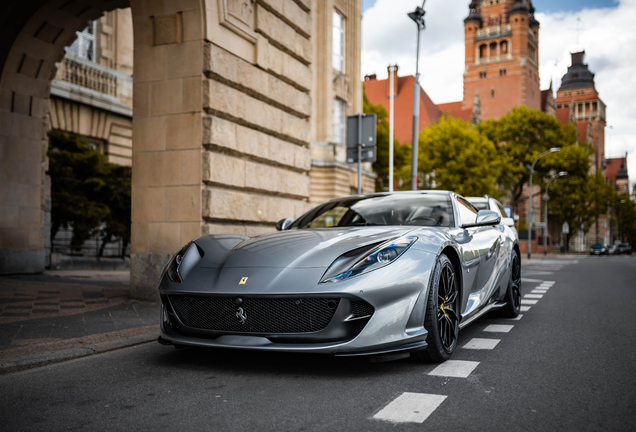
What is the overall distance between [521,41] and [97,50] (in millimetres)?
74656

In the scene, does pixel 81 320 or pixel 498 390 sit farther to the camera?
pixel 81 320

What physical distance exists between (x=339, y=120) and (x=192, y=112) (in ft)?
77.0

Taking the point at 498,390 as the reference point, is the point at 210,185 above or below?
above

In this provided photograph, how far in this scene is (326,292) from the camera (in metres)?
3.64

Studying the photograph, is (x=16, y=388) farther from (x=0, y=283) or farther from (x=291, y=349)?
(x=0, y=283)

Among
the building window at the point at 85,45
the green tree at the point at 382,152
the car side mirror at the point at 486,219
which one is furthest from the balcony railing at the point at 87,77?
the green tree at the point at 382,152

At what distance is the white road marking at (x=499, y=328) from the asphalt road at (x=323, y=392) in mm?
800

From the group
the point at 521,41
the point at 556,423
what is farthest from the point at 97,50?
the point at 521,41

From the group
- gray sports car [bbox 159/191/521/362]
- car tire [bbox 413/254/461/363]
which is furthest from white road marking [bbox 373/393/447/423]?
car tire [bbox 413/254/461/363]

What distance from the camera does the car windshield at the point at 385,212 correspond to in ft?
17.1

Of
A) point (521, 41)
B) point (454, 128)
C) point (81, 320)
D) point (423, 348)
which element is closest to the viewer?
point (423, 348)

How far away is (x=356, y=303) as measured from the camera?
3.69 meters

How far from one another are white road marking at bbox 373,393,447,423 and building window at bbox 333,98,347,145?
27.1 m

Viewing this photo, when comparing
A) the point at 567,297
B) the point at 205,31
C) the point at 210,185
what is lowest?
the point at 567,297
